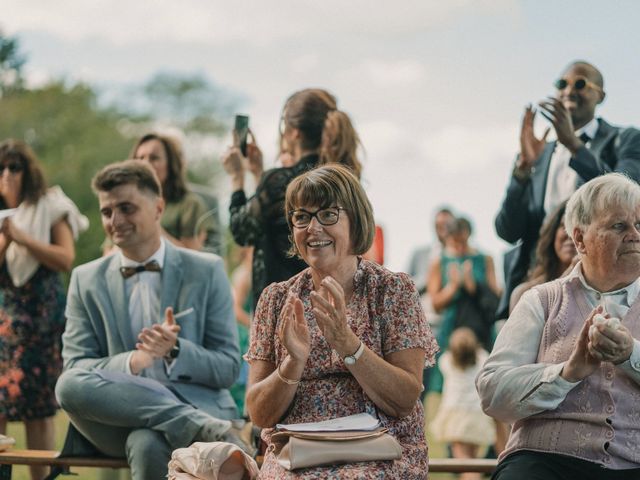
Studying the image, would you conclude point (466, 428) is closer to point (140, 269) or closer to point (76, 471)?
point (76, 471)

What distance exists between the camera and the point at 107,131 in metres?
47.7

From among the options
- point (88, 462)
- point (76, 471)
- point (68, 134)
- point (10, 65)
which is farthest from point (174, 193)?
point (68, 134)

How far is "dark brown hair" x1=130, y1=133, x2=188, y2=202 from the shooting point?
7.05 metres

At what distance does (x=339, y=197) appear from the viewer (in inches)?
168

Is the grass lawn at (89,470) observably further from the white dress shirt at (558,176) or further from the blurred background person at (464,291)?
the white dress shirt at (558,176)

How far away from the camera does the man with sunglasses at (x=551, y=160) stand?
6062 millimetres

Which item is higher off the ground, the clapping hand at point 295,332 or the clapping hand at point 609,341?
the clapping hand at point 295,332

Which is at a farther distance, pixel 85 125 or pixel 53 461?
pixel 85 125

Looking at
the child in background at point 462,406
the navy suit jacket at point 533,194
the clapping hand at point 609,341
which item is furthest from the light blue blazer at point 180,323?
the child in background at point 462,406

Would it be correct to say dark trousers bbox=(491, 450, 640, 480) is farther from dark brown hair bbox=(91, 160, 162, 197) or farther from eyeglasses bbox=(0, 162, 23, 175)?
eyeglasses bbox=(0, 162, 23, 175)

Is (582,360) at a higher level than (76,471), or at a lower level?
higher

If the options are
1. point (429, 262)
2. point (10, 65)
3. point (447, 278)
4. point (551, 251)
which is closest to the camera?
point (551, 251)

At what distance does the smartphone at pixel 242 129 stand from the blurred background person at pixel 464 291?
3.69 m

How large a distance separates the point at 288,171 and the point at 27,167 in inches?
72.7
